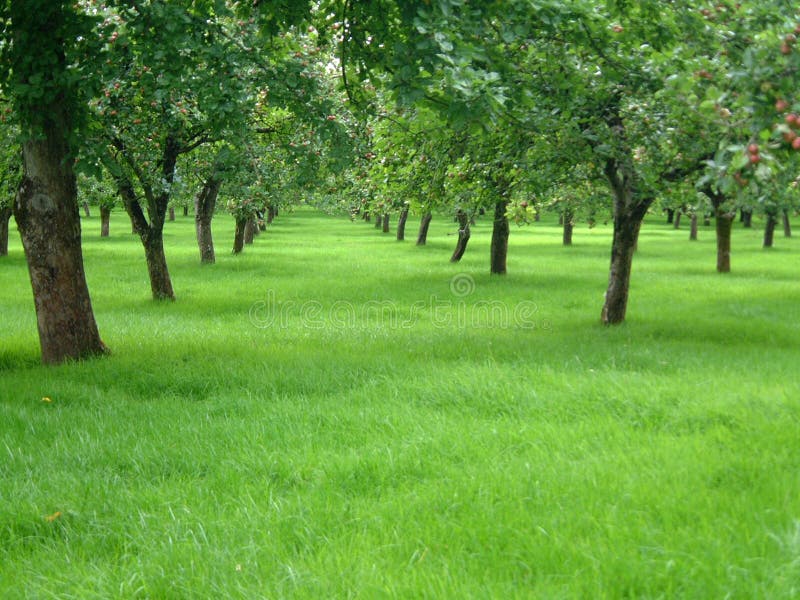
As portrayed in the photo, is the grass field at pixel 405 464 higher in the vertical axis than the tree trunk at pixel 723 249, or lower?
lower

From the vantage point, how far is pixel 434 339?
→ 37.6 ft

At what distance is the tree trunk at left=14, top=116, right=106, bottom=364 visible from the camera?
9297 millimetres

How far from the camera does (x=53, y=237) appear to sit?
30.7 feet

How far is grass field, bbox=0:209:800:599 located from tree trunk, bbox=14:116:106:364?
560 mm

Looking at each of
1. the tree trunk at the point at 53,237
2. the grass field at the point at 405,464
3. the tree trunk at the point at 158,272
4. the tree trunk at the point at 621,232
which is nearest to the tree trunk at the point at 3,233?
the tree trunk at the point at 158,272

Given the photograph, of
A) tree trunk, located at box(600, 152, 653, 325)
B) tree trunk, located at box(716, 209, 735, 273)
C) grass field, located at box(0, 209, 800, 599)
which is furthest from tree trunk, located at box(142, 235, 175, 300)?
tree trunk, located at box(716, 209, 735, 273)

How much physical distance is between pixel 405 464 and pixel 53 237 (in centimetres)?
586

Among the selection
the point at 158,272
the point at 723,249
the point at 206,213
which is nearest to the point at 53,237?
the point at 158,272

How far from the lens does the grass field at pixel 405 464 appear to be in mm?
4008

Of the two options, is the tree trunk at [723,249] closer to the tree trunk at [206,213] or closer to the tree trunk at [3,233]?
the tree trunk at [206,213]

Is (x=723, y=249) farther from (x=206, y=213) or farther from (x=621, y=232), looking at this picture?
(x=206, y=213)

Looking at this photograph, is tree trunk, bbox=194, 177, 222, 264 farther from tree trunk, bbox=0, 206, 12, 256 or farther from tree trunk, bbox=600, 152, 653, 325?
tree trunk, bbox=600, 152, 653, 325

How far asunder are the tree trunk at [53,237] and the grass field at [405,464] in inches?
22.0

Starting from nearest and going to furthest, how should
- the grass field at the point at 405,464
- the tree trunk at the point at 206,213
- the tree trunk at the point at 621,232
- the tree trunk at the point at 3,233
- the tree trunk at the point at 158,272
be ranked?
1. the grass field at the point at 405,464
2. the tree trunk at the point at 621,232
3. the tree trunk at the point at 158,272
4. the tree trunk at the point at 206,213
5. the tree trunk at the point at 3,233
